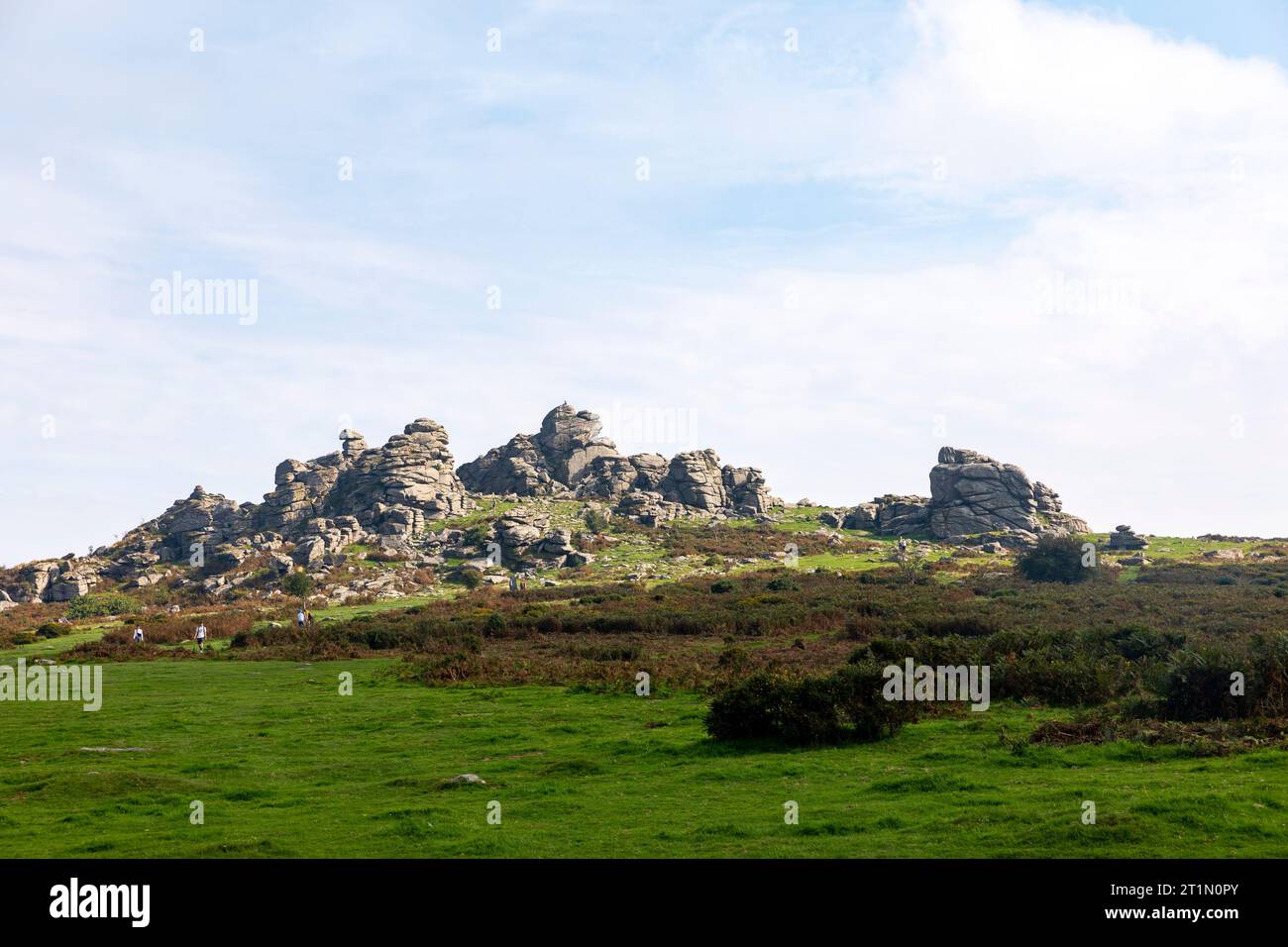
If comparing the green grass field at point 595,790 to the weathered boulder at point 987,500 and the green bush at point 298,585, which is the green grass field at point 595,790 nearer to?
the green bush at point 298,585

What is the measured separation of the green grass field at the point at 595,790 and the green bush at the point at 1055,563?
6459cm

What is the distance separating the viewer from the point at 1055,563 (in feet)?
286

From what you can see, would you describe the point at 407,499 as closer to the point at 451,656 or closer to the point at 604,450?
the point at 604,450

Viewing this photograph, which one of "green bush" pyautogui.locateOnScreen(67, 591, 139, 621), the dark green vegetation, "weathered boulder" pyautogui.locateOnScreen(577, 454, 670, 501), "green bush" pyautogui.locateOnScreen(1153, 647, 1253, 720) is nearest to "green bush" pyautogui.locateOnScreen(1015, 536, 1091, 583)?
the dark green vegetation

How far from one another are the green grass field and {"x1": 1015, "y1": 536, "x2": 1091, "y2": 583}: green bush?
64.6 meters

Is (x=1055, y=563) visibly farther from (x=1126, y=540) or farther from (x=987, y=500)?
(x=987, y=500)

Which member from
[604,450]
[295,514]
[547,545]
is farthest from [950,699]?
[604,450]

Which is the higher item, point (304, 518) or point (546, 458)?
point (546, 458)

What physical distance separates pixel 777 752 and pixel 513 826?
803 cm

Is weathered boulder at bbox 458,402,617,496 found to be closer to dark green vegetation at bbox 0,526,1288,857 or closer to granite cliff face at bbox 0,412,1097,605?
granite cliff face at bbox 0,412,1097,605

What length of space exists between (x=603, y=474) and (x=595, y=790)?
153942mm

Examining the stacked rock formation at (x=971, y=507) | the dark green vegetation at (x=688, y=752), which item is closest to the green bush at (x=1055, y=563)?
the dark green vegetation at (x=688, y=752)

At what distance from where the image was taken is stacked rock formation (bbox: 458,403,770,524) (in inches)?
6658

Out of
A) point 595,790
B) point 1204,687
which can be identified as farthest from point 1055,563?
point 595,790
